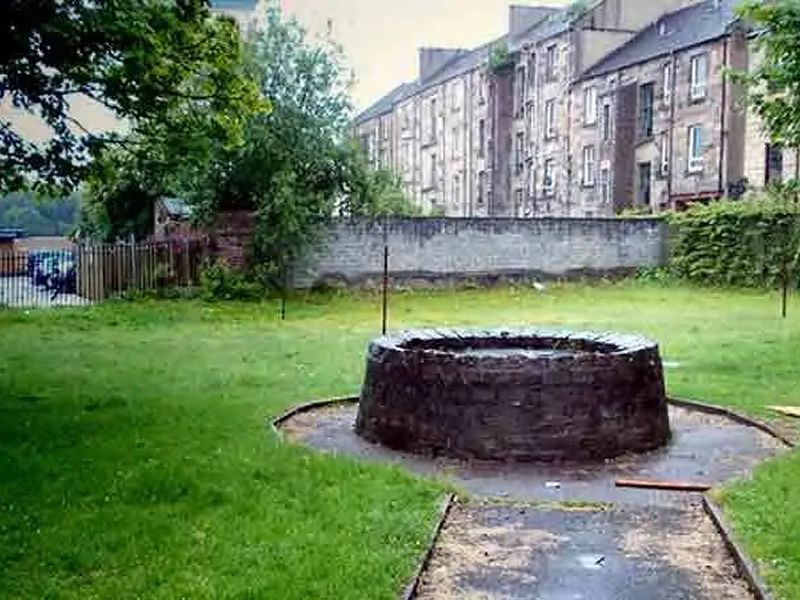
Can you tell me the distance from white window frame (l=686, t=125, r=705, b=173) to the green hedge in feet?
28.1

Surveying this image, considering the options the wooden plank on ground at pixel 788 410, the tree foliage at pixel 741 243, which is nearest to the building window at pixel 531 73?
the tree foliage at pixel 741 243

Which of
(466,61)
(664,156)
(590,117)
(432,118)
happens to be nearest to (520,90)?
(590,117)

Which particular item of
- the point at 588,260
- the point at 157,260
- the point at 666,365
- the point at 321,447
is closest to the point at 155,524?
the point at 321,447

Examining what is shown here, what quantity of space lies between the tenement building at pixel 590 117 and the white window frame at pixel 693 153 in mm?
52

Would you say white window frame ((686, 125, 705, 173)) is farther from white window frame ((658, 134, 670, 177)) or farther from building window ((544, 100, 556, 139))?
building window ((544, 100, 556, 139))

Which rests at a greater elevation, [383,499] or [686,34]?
[686,34]

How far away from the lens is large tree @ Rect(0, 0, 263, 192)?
9078 mm

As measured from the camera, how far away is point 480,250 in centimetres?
2802

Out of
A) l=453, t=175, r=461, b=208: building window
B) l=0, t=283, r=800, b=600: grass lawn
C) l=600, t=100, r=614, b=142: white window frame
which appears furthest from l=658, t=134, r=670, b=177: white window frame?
l=0, t=283, r=800, b=600: grass lawn

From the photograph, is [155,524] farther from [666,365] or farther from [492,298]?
[492,298]

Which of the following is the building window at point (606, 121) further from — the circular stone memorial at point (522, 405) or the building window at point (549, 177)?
the circular stone memorial at point (522, 405)

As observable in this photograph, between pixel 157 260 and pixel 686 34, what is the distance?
2430 centimetres

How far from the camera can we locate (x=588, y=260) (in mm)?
29250

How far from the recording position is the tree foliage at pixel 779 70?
40.4ft
